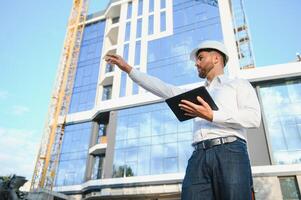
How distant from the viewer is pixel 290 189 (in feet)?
53.2

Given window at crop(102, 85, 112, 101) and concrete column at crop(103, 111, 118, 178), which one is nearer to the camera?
concrete column at crop(103, 111, 118, 178)

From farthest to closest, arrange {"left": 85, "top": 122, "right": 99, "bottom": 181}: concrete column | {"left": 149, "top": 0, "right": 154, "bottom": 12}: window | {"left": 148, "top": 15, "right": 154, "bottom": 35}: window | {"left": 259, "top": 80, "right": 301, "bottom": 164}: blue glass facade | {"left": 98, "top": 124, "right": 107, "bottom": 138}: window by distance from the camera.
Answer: {"left": 149, "top": 0, "right": 154, "bottom": 12}: window → {"left": 148, "top": 15, "right": 154, "bottom": 35}: window → {"left": 98, "top": 124, "right": 107, "bottom": 138}: window → {"left": 85, "top": 122, "right": 99, "bottom": 181}: concrete column → {"left": 259, "top": 80, "right": 301, "bottom": 164}: blue glass facade

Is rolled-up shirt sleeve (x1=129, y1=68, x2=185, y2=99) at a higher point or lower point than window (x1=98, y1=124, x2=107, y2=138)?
lower

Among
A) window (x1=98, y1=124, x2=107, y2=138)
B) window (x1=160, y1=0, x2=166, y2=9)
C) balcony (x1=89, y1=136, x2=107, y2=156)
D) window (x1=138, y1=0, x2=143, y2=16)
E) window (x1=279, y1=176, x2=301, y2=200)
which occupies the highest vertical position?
window (x1=138, y1=0, x2=143, y2=16)

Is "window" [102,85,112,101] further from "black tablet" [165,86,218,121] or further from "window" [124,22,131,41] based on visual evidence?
"black tablet" [165,86,218,121]

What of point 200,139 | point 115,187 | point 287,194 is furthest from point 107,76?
point 200,139

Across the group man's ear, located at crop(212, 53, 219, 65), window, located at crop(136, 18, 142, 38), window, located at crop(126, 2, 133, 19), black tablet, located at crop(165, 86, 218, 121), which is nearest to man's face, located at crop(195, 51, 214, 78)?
man's ear, located at crop(212, 53, 219, 65)

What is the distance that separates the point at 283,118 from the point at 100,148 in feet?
50.1

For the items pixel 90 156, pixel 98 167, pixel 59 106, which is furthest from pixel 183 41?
pixel 59 106

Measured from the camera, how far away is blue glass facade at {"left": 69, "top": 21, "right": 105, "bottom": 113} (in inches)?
1154

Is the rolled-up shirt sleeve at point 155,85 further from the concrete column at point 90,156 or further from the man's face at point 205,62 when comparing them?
the concrete column at point 90,156

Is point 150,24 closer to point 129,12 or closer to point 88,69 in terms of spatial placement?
point 129,12

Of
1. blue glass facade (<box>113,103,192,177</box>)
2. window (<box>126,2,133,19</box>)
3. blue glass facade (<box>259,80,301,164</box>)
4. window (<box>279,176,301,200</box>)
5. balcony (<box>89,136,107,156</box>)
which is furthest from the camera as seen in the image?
window (<box>126,2,133,19</box>)

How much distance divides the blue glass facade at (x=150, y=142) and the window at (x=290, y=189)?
6165mm
